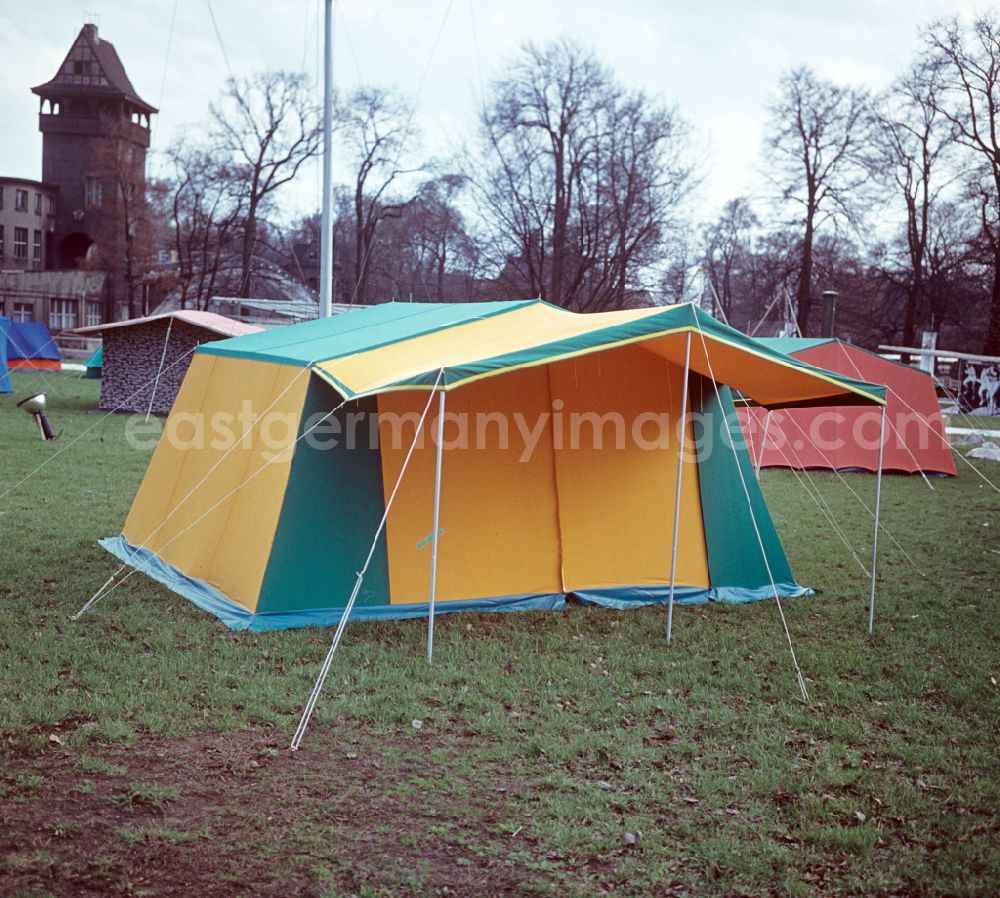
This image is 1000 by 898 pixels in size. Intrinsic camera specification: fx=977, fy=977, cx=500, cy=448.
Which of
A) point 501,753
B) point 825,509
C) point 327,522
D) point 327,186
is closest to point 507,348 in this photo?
point 327,522

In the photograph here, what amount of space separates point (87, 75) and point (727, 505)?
54.3 metres

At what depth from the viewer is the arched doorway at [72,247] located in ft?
178

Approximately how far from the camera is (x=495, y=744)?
489 centimetres

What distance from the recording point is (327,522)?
6.71m

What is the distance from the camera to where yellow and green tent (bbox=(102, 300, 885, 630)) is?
6594mm

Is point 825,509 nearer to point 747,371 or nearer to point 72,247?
point 747,371

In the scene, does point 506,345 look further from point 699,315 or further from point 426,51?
point 426,51

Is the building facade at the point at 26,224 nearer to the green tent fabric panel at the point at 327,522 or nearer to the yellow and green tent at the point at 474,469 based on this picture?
the yellow and green tent at the point at 474,469

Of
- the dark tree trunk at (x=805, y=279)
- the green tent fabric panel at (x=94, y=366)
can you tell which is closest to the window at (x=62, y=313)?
the green tent fabric panel at (x=94, y=366)

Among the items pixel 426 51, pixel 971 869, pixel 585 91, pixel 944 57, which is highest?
pixel 944 57

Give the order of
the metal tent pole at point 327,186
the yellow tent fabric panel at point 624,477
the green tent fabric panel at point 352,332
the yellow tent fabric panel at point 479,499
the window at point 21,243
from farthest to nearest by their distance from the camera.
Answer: the window at point 21,243
the metal tent pole at point 327,186
the yellow tent fabric panel at point 624,477
the green tent fabric panel at point 352,332
the yellow tent fabric panel at point 479,499

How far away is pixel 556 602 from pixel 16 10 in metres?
8.15

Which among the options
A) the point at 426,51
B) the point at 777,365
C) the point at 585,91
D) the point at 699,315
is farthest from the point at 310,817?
the point at 585,91

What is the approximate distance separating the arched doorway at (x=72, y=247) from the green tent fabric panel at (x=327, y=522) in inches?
2078
